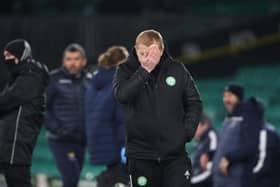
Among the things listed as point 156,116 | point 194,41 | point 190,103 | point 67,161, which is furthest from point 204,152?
point 194,41

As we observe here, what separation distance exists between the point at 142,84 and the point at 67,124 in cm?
349

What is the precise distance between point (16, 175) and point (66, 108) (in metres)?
2.15

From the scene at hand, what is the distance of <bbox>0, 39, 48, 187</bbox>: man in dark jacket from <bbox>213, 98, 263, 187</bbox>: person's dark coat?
6.71ft

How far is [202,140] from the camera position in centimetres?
1090

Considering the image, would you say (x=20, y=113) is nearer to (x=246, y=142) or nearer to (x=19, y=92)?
(x=19, y=92)

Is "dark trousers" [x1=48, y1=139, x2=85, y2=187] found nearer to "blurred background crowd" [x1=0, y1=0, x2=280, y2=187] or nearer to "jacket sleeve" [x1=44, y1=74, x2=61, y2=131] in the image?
"jacket sleeve" [x1=44, y1=74, x2=61, y2=131]

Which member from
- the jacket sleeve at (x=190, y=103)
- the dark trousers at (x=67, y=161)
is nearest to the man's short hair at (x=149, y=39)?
the jacket sleeve at (x=190, y=103)

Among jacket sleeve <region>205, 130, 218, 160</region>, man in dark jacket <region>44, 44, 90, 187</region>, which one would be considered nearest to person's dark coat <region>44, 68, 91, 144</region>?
man in dark jacket <region>44, 44, 90, 187</region>

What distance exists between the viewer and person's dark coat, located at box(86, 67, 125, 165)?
371 inches

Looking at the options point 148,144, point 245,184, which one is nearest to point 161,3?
point 245,184

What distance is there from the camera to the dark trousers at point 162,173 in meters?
7.54

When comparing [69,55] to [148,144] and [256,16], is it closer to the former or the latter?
[148,144]

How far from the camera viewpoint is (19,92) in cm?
876

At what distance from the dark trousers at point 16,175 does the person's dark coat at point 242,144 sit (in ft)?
6.89
